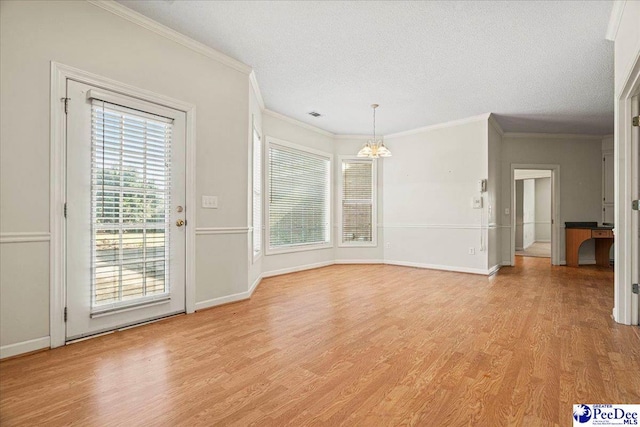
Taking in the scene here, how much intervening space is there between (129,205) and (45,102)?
0.95 meters

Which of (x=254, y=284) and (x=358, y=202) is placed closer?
(x=254, y=284)

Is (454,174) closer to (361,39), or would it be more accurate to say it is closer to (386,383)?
(361,39)

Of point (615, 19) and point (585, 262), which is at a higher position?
point (615, 19)

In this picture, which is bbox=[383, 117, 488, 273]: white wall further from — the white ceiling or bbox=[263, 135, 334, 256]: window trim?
bbox=[263, 135, 334, 256]: window trim

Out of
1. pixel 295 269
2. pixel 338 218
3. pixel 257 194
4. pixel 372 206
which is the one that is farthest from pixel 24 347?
pixel 372 206

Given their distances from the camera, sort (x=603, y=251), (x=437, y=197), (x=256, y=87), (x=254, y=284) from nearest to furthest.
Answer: (x=256, y=87)
(x=254, y=284)
(x=437, y=197)
(x=603, y=251)

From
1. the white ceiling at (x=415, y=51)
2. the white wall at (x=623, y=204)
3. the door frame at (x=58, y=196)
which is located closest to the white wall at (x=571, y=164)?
the white ceiling at (x=415, y=51)

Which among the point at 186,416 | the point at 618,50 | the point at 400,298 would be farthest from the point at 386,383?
the point at 618,50

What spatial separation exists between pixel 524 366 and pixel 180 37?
403 cm

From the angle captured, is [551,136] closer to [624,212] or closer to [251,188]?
[624,212]

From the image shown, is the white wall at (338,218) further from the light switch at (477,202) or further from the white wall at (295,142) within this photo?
the light switch at (477,202)

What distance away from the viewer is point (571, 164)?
6.75m

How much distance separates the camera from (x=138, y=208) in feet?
9.25

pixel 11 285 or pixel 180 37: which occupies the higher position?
pixel 180 37
